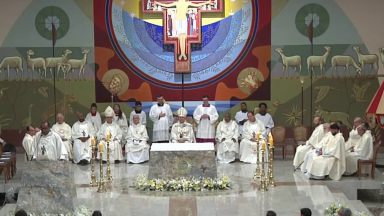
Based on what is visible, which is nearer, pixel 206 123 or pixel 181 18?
pixel 206 123

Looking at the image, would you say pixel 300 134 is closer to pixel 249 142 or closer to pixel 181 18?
pixel 249 142

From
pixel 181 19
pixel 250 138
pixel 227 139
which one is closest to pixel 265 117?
pixel 250 138

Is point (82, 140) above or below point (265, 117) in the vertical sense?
below

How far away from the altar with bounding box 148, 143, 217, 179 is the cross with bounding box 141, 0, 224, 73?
17.3 ft

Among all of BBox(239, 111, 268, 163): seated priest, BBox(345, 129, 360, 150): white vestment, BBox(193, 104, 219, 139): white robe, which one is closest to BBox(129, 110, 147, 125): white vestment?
BBox(193, 104, 219, 139): white robe

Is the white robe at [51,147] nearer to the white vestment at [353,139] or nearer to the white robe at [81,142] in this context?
the white robe at [81,142]

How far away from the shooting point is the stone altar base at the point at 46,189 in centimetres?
942

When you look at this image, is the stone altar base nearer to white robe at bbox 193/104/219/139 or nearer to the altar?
the altar

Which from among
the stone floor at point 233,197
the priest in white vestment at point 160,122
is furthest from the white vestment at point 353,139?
the priest in white vestment at point 160,122

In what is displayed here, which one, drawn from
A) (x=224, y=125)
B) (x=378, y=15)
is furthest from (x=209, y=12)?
(x=378, y=15)

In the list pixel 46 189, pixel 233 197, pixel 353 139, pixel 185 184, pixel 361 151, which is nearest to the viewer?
pixel 46 189

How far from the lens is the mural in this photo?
664 inches

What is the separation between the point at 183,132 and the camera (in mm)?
15242

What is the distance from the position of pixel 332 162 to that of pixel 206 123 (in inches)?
162
